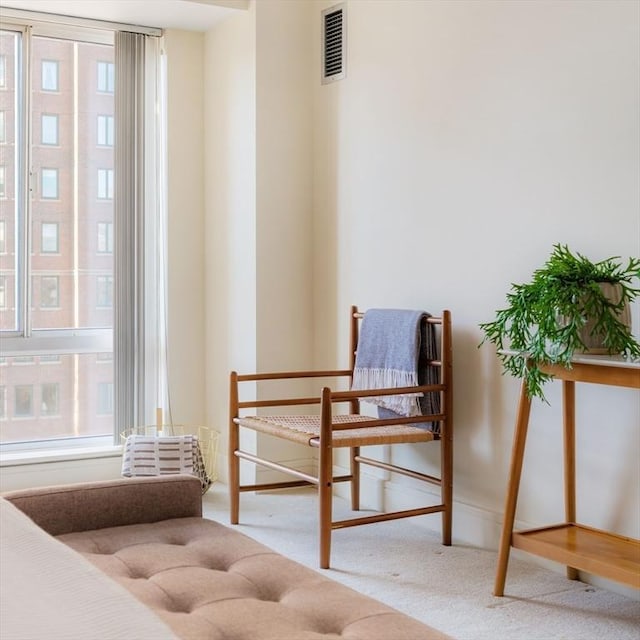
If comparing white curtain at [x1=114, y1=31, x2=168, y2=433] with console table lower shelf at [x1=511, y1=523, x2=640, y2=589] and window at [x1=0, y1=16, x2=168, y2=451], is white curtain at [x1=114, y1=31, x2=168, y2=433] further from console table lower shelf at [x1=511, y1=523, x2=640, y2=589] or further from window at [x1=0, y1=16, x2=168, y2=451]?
console table lower shelf at [x1=511, y1=523, x2=640, y2=589]

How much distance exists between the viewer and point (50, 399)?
14.1ft

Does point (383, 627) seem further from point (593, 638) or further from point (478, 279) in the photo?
point (478, 279)

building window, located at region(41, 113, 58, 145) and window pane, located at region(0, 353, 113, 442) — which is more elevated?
building window, located at region(41, 113, 58, 145)

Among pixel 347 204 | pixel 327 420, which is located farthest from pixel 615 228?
pixel 347 204

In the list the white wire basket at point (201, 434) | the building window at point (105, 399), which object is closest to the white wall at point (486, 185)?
the white wire basket at point (201, 434)

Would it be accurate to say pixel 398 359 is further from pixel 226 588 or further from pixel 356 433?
pixel 226 588

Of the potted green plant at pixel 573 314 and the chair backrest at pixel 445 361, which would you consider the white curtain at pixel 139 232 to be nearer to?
the chair backrest at pixel 445 361

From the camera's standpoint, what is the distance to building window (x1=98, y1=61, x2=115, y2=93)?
4406mm

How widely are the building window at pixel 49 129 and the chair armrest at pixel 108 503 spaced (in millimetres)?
2630

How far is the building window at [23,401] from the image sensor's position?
166 inches

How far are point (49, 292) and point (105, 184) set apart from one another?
0.59 meters

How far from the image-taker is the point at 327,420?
2.98 meters

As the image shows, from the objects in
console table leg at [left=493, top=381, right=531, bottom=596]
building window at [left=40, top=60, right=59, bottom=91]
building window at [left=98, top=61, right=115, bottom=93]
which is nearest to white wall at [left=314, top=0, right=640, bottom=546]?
console table leg at [left=493, top=381, right=531, bottom=596]

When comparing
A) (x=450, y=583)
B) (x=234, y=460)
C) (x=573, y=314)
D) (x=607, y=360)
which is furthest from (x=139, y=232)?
(x=607, y=360)
